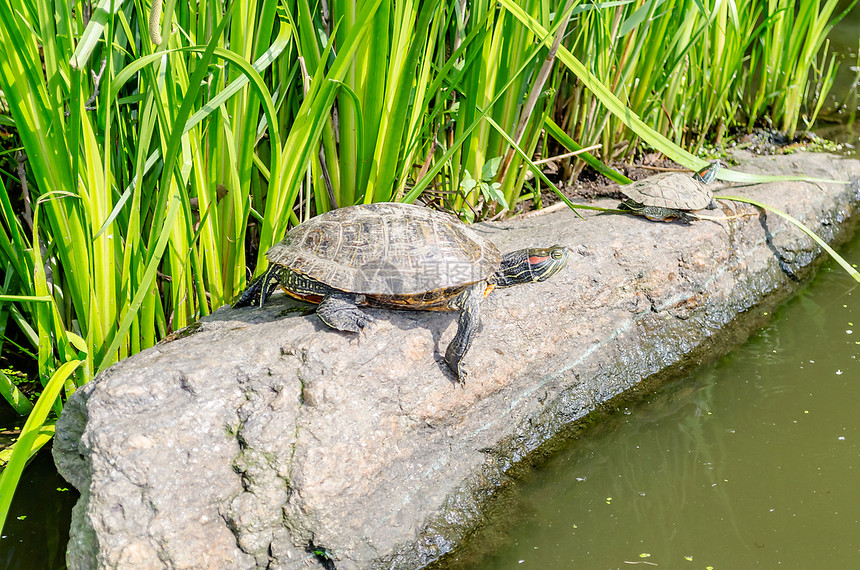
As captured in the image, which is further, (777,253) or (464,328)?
(777,253)

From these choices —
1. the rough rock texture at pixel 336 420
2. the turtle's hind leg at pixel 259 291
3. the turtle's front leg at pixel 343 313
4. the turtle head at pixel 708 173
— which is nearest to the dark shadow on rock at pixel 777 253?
the turtle head at pixel 708 173

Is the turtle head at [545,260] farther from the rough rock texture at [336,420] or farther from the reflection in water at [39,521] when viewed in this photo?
the reflection in water at [39,521]

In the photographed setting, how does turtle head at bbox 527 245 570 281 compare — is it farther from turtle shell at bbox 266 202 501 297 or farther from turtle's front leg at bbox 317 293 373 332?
turtle's front leg at bbox 317 293 373 332

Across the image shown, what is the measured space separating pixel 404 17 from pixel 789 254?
2.76m

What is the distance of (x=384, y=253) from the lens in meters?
2.55

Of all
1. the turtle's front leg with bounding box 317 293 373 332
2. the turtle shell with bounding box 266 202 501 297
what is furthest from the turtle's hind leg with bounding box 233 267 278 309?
the turtle's front leg with bounding box 317 293 373 332

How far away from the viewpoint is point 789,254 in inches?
161

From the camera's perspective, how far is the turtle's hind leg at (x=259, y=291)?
270 centimetres

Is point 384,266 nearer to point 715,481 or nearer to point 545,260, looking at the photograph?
point 545,260

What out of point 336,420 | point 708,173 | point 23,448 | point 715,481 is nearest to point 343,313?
point 336,420

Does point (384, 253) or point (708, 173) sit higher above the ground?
point (384, 253)

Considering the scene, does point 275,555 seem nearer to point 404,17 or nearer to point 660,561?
point 660,561

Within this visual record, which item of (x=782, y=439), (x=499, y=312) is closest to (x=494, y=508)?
(x=499, y=312)

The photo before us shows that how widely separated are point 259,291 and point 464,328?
88 cm
